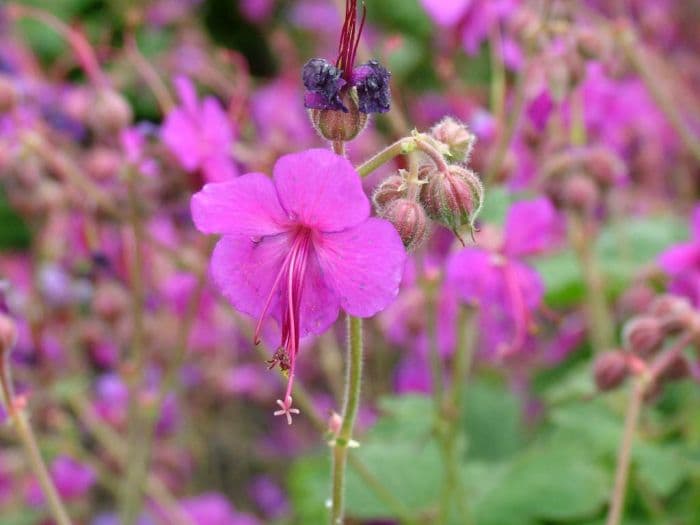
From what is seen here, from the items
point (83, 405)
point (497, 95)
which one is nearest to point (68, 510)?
point (83, 405)

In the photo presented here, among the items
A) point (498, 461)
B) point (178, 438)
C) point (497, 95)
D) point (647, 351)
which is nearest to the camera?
point (647, 351)

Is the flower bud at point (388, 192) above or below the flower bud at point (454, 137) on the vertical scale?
below

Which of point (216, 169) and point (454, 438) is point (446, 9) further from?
point (454, 438)

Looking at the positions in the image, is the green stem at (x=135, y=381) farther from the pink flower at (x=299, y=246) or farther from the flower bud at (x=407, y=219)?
the flower bud at (x=407, y=219)

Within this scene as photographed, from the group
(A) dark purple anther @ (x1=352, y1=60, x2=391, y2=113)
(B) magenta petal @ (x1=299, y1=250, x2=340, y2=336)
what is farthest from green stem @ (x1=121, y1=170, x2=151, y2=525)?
(A) dark purple anther @ (x1=352, y1=60, x2=391, y2=113)

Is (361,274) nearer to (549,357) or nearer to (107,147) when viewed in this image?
(107,147)

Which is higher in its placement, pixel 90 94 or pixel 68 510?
pixel 90 94

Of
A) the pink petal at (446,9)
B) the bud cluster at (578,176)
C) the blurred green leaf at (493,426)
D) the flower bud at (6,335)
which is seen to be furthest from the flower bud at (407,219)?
the blurred green leaf at (493,426)
